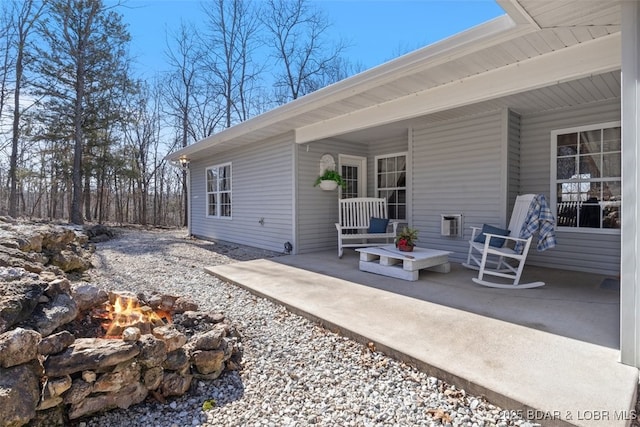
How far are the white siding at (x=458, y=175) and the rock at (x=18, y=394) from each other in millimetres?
5249

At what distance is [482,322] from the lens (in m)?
2.74

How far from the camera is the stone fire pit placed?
5.08 ft

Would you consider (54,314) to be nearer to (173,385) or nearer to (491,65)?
(173,385)

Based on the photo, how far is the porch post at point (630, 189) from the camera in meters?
1.99

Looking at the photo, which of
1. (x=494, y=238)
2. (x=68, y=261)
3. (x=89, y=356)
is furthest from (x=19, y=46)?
(x=494, y=238)

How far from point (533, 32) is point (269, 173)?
16.9ft

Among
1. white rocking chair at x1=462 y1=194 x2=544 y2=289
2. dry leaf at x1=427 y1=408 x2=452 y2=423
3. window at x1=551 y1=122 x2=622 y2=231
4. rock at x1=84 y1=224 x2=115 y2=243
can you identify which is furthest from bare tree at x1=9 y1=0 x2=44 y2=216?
window at x1=551 y1=122 x2=622 y2=231

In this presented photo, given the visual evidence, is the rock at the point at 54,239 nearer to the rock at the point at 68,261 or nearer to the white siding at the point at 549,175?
the rock at the point at 68,261

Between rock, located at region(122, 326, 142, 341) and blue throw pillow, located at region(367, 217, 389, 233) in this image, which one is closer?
rock, located at region(122, 326, 142, 341)

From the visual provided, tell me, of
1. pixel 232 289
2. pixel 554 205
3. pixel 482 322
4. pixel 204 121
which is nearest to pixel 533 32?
pixel 482 322

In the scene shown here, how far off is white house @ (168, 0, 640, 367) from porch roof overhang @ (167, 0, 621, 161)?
1 centimetres

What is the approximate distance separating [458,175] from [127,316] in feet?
16.2

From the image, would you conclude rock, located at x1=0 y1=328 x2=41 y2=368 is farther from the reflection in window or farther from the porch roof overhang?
the reflection in window

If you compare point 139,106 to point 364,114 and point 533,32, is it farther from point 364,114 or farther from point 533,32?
point 533,32
